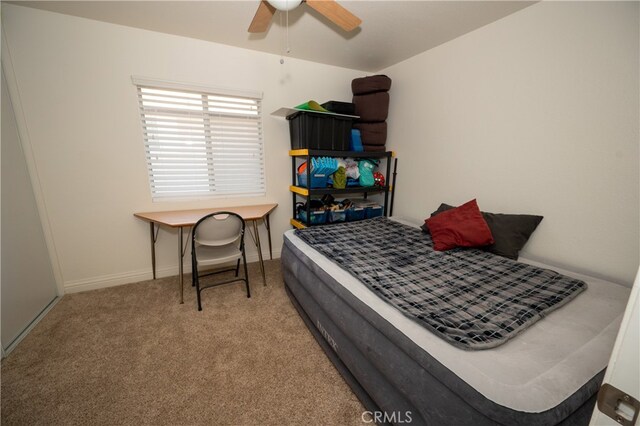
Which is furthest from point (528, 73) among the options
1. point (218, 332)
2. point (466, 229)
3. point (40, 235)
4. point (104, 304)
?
point (40, 235)

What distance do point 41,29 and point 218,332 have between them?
268 centimetres

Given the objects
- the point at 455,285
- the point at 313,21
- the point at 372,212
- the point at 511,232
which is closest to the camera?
the point at 455,285

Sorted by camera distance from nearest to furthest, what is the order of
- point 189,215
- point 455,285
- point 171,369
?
point 455,285, point 171,369, point 189,215

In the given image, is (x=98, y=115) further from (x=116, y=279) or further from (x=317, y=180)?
(x=317, y=180)

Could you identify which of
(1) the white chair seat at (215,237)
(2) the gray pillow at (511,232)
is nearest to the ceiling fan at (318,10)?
(1) the white chair seat at (215,237)

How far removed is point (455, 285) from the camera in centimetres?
135

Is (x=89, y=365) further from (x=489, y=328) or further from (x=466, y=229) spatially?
(x=466, y=229)

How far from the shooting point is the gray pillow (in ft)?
5.65

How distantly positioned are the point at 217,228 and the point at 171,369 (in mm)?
968

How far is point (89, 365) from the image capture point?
1.48 metres

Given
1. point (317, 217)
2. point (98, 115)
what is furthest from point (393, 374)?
point (98, 115)

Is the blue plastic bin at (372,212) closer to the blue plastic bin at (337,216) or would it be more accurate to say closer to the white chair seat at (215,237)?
the blue plastic bin at (337,216)
